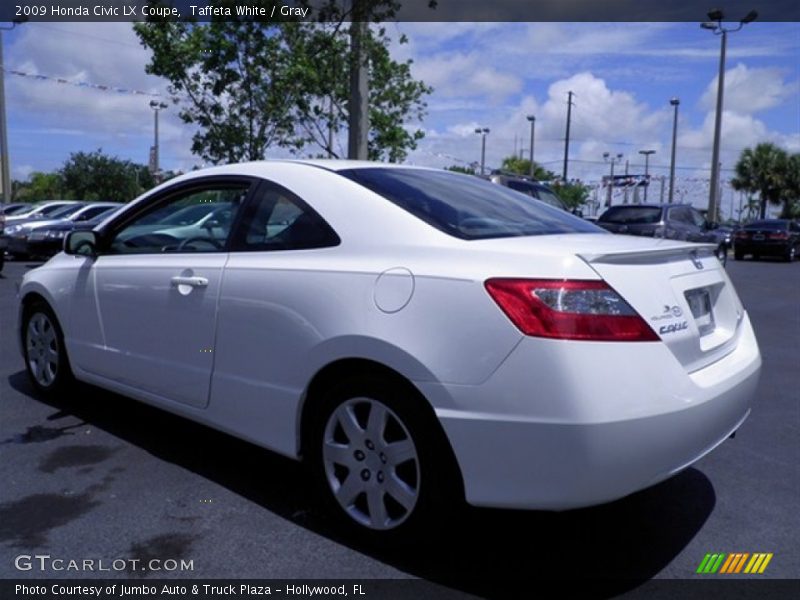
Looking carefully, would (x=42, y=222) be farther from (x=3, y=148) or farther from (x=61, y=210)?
(x=3, y=148)

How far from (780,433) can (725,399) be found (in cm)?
215

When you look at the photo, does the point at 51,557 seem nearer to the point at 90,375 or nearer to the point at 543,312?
the point at 90,375

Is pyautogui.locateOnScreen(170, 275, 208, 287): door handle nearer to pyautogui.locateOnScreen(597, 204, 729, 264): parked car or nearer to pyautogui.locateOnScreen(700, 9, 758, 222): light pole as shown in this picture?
pyautogui.locateOnScreen(597, 204, 729, 264): parked car

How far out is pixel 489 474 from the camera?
9.11ft

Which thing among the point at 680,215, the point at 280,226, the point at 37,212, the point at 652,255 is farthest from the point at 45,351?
the point at 37,212

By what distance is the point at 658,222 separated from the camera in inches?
619

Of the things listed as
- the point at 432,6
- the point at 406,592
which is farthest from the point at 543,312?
the point at 432,6

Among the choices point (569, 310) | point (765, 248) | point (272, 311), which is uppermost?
point (569, 310)

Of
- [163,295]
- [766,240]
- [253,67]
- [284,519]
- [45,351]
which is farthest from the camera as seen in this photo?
[766,240]

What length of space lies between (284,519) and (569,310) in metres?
1.66

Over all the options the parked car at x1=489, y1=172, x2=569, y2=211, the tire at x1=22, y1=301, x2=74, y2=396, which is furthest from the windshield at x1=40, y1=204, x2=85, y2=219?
the tire at x1=22, y1=301, x2=74, y2=396

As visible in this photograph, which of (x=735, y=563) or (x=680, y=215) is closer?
(x=735, y=563)

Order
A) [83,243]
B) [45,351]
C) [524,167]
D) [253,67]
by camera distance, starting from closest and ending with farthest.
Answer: [83,243], [45,351], [253,67], [524,167]

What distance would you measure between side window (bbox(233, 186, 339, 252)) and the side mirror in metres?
1.35
